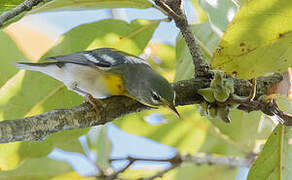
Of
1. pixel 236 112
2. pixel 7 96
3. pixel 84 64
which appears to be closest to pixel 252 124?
pixel 236 112

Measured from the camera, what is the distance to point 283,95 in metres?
1.47

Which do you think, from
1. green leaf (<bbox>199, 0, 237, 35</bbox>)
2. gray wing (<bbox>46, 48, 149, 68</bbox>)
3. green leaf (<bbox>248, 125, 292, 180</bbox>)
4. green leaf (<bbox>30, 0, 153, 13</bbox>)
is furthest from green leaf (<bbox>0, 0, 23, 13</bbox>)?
green leaf (<bbox>248, 125, 292, 180</bbox>)

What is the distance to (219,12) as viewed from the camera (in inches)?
74.9

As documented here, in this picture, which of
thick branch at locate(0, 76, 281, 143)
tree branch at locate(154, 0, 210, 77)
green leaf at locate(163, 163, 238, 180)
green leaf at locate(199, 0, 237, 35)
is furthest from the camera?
green leaf at locate(163, 163, 238, 180)

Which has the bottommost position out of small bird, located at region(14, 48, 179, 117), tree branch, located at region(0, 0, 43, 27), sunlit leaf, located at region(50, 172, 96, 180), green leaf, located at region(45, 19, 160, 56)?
sunlit leaf, located at region(50, 172, 96, 180)

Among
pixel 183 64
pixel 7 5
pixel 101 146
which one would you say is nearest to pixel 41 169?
pixel 101 146

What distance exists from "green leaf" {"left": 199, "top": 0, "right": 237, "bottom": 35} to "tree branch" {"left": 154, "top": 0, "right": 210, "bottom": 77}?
40 centimetres

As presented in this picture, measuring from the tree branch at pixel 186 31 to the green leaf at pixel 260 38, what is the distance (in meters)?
0.15

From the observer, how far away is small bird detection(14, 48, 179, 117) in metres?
1.79

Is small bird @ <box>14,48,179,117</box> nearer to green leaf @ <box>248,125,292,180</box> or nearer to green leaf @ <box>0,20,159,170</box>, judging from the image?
green leaf @ <box>0,20,159,170</box>

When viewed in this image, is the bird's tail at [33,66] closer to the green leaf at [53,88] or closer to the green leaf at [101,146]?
the green leaf at [53,88]

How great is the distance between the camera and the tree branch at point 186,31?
1.49 meters

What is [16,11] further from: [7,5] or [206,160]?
[206,160]

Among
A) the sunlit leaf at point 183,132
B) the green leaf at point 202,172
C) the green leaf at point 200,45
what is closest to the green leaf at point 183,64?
the green leaf at point 200,45
